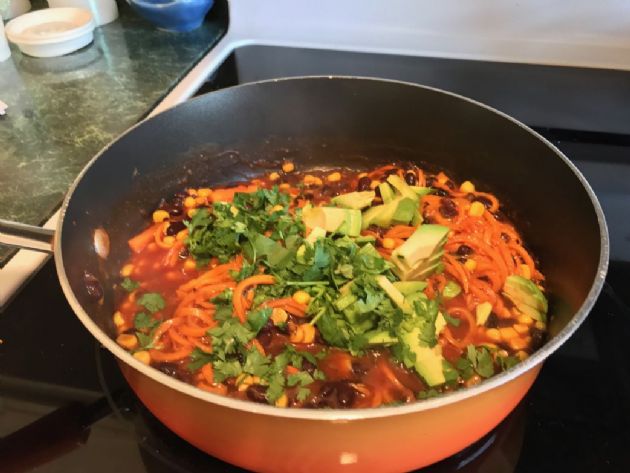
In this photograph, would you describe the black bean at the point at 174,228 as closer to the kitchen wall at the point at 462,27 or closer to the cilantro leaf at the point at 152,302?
the cilantro leaf at the point at 152,302

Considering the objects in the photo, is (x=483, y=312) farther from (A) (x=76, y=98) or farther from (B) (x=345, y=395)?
(A) (x=76, y=98)

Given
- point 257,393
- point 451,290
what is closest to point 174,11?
point 451,290

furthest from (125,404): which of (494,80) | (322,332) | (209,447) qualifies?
(494,80)

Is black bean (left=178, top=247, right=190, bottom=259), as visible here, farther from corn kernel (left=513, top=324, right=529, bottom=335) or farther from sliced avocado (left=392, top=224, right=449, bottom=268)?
corn kernel (left=513, top=324, right=529, bottom=335)

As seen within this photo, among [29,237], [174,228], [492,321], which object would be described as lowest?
[492,321]

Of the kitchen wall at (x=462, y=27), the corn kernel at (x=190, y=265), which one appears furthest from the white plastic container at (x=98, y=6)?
the corn kernel at (x=190, y=265)

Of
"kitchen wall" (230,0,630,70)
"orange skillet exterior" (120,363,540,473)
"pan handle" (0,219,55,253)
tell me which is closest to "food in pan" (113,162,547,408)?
"orange skillet exterior" (120,363,540,473)
